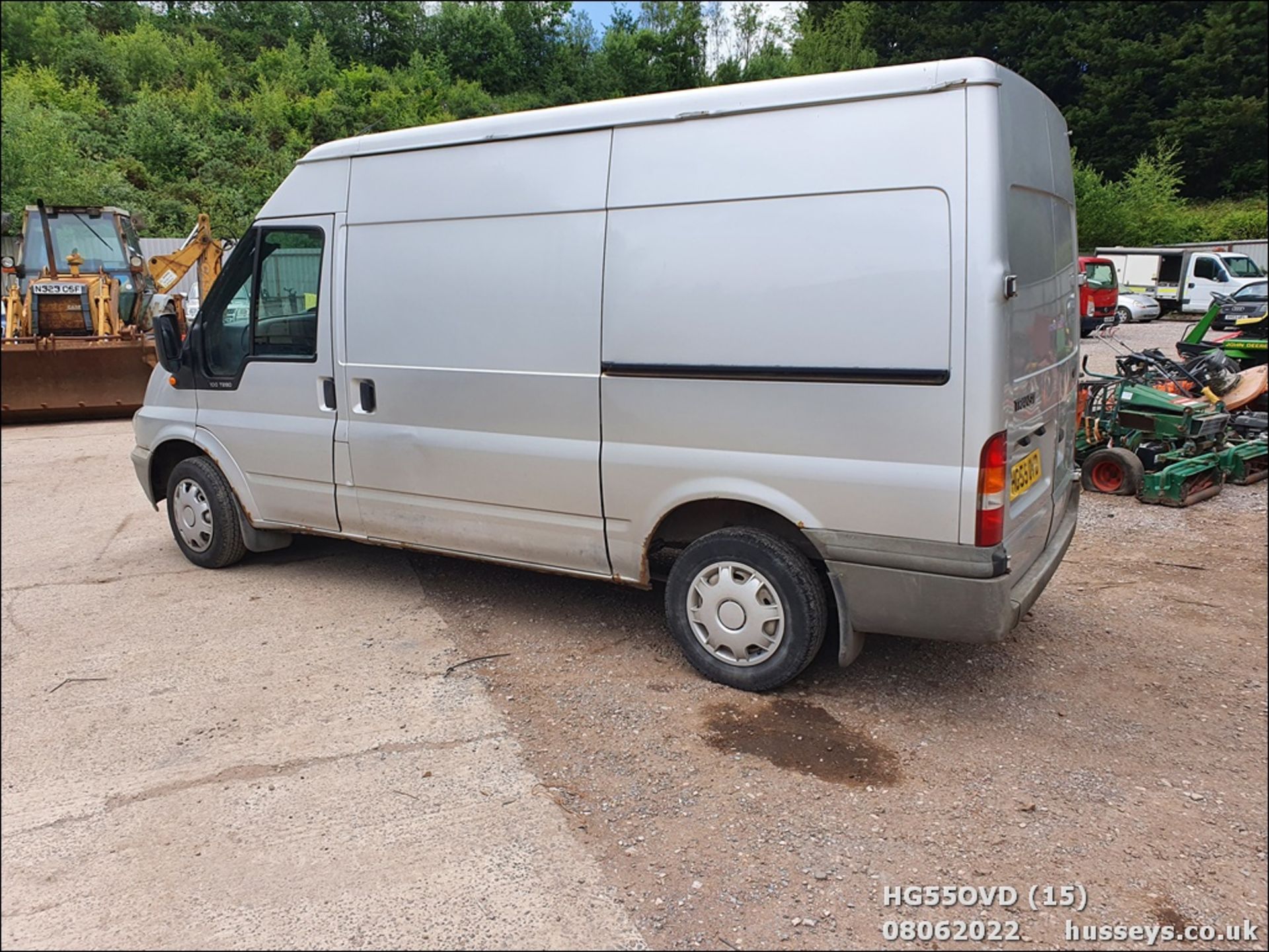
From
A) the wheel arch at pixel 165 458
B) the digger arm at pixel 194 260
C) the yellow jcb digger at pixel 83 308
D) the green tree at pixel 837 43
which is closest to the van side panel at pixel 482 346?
the wheel arch at pixel 165 458

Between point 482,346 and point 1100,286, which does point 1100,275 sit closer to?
point 1100,286

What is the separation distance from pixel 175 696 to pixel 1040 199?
4.29 meters

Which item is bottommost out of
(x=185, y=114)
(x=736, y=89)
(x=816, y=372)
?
(x=816, y=372)

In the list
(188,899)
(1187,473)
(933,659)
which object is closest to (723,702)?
(933,659)

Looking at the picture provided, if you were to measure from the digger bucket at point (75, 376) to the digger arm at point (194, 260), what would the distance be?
2.91 feet

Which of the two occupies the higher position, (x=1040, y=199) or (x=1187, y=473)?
(x=1040, y=199)

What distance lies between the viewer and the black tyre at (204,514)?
5645 mm

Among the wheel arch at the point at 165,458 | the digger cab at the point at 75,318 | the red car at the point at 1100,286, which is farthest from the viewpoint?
the red car at the point at 1100,286

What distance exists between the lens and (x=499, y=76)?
4444cm

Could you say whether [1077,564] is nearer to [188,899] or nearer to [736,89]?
[736,89]

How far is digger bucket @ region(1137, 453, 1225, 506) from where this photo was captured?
23.8 feet

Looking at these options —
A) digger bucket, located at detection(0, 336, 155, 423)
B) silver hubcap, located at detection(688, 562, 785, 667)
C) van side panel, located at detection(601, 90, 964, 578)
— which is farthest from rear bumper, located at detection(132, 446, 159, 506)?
digger bucket, located at detection(0, 336, 155, 423)

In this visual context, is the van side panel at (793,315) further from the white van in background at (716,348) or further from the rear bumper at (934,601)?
the rear bumper at (934,601)

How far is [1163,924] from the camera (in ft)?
8.38
